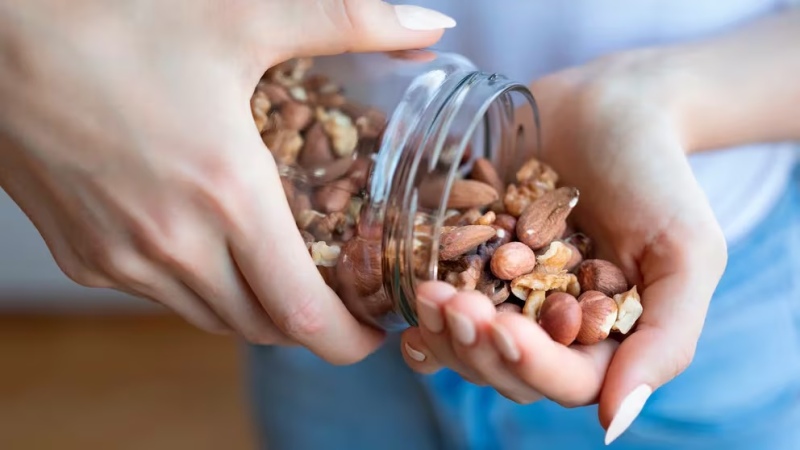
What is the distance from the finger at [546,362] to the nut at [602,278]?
0.06 m

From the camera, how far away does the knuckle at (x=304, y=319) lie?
1.58ft

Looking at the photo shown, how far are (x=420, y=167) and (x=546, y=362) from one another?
5.0 inches

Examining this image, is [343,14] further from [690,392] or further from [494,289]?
[690,392]

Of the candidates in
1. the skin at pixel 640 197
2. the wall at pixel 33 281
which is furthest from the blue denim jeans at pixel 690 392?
the wall at pixel 33 281

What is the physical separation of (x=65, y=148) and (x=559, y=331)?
269 millimetres

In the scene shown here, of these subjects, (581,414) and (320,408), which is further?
(320,408)

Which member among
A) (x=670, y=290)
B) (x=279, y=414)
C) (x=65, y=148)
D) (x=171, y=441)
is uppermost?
(x=65, y=148)

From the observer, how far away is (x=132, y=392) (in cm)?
146

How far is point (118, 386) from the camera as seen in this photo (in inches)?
57.8

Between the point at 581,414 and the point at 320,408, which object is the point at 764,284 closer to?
the point at 581,414

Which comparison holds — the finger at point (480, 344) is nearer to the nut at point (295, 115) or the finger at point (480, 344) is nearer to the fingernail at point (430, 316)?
the fingernail at point (430, 316)

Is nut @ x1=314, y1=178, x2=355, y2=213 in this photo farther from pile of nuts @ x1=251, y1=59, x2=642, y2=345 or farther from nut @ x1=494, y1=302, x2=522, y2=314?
nut @ x1=494, y1=302, x2=522, y2=314

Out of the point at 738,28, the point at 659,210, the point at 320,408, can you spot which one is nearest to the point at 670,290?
the point at 659,210

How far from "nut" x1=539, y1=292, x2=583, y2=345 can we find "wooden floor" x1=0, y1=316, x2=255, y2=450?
102 cm
